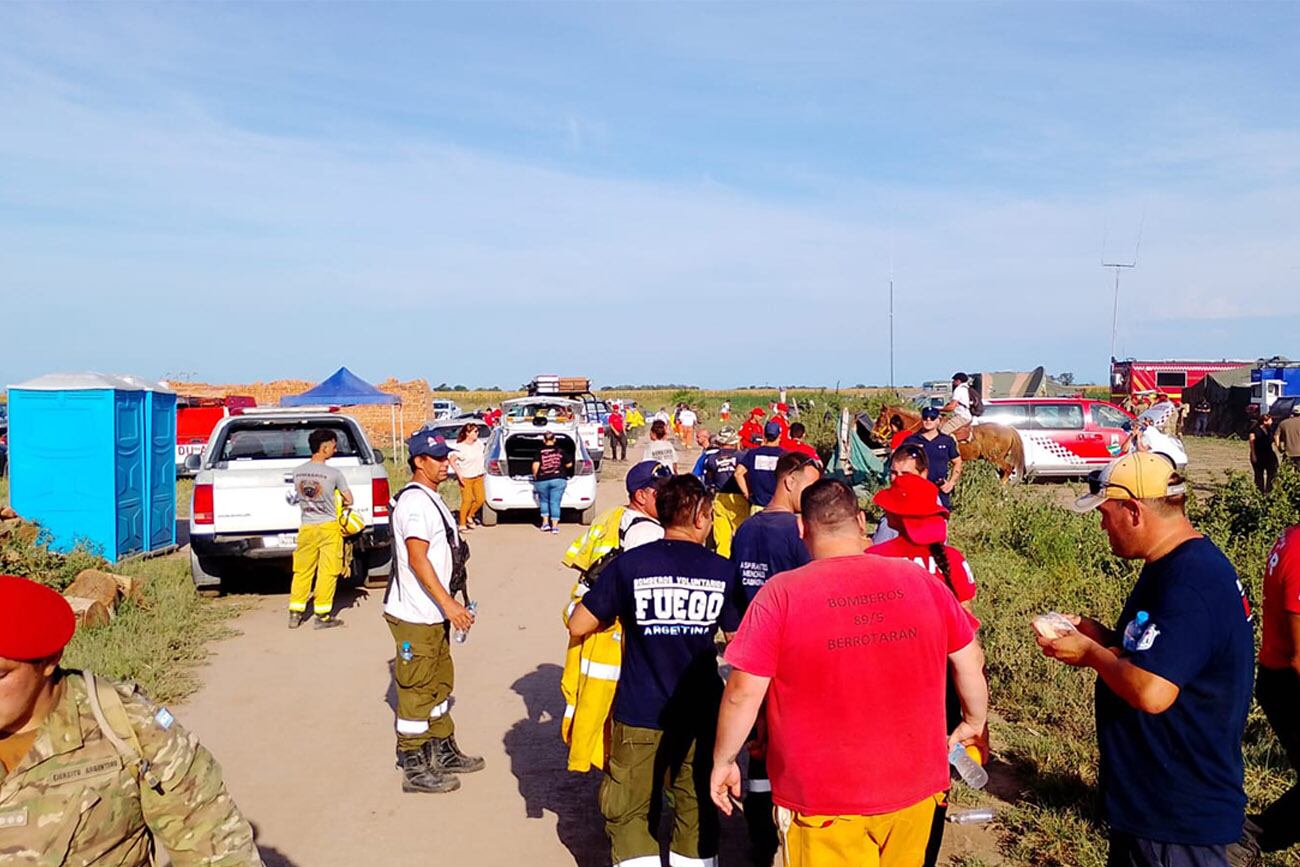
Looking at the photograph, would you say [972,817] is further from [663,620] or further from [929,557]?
[663,620]

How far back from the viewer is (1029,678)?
7.21 meters

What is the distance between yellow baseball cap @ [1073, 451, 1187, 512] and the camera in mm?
3271

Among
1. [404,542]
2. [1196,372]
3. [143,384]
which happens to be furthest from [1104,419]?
[1196,372]

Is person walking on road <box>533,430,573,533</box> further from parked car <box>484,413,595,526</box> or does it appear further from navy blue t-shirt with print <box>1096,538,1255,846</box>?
navy blue t-shirt with print <box>1096,538,1255,846</box>

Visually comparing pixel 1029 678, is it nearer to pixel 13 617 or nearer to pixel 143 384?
pixel 13 617

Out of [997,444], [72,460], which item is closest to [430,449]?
[72,460]

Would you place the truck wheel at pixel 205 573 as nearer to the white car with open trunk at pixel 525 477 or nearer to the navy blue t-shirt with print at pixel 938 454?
Result: the white car with open trunk at pixel 525 477

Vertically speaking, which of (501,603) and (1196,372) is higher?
(1196,372)

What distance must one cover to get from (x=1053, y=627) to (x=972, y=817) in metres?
2.18

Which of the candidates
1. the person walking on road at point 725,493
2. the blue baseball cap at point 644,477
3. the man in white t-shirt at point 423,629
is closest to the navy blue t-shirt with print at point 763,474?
the person walking on road at point 725,493

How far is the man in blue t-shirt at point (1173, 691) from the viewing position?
3051mm

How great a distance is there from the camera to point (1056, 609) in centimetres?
893

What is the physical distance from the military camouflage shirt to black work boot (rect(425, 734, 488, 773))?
3.26 meters

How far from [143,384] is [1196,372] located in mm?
43054
